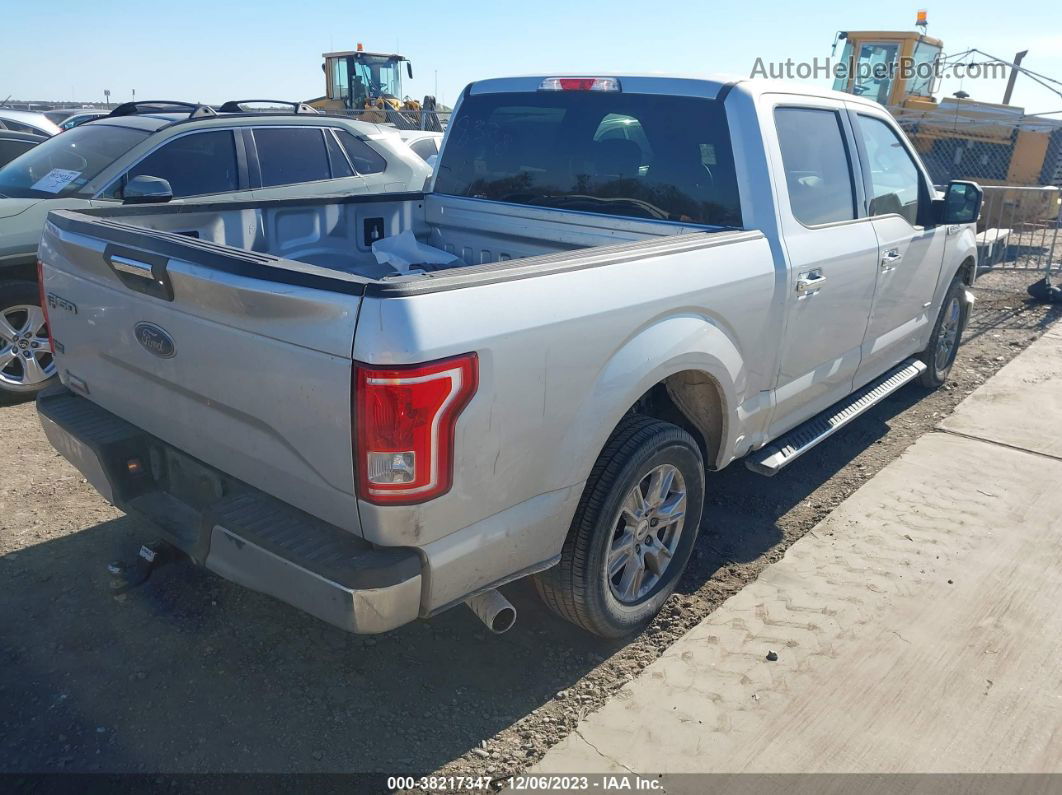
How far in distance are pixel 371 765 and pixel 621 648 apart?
109cm

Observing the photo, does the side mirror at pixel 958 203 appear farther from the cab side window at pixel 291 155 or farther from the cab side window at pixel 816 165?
the cab side window at pixel 291 155

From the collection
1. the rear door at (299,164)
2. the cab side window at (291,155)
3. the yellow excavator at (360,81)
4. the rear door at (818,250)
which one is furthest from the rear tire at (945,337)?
the yellow excavator at (360,81)

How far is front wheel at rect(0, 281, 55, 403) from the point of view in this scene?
5320 mm

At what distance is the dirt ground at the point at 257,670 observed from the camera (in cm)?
267

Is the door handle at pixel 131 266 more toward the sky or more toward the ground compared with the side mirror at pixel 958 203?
more toward the ground

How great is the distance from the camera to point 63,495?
430cm

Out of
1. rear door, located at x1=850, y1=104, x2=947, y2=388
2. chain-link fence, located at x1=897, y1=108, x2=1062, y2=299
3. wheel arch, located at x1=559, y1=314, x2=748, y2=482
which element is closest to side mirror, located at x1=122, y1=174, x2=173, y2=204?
wheel arch, located at x1=559, y1=314, x2=748, y2=482

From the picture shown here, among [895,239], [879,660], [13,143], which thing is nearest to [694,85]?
[895,239]

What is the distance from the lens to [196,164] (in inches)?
238

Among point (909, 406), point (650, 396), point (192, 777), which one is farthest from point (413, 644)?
point (909, 406)

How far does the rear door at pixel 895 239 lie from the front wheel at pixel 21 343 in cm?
512

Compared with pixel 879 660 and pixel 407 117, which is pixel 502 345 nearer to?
pixel 879 660

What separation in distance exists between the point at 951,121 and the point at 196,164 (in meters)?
13.0

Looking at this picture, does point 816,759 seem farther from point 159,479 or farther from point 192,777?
point 159,479
